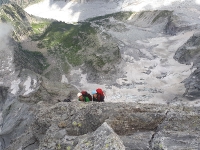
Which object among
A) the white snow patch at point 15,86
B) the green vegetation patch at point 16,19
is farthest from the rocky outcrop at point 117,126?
the green vegetation patch at point 16,19

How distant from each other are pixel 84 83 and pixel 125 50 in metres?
22.3

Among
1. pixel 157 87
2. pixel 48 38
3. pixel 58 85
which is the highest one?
pixel 58 85

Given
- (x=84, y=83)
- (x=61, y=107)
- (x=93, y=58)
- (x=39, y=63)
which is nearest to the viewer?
(x=61, y=107)

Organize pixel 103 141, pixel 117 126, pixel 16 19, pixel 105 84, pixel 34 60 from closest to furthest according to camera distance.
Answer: pixel 103 141 → pixel 117 126 → pixel 105 84 → pixel 34 60 → pixel 16 19

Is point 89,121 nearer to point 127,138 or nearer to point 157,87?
point 127,138

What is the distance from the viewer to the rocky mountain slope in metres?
11.5

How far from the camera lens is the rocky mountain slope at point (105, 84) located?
11484mm

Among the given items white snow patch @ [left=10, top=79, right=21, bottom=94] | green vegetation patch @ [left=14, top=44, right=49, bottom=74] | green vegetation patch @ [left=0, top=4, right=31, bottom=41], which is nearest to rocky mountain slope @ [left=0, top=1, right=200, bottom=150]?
white snow patch @ [left=10, top=79, right=21, bottom=94]

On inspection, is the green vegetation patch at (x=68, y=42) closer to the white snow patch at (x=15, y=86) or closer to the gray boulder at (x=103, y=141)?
the white snow patch at (x=15, y=86)

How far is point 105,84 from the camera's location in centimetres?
5369

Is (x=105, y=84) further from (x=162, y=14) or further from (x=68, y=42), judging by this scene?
(x=162, y=14)

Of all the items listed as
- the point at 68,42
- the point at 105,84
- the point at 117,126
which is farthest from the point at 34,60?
the point at 117,126

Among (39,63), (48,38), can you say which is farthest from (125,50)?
(48,38)

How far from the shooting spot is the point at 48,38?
94188 millimetres
